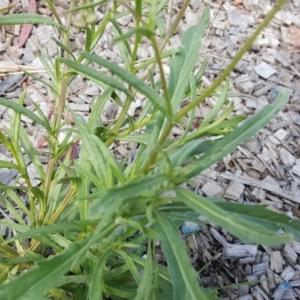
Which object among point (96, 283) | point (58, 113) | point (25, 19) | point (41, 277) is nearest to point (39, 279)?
point (41, 277)

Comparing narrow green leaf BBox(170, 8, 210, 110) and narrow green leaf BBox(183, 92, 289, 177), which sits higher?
narrow green leaf BBox(170, 8, 210, 110)

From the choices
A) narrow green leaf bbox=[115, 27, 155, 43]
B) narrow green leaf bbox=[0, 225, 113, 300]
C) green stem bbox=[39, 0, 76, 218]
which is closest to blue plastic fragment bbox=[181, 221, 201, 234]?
green stem bbox=[39, 0, 76, 218]

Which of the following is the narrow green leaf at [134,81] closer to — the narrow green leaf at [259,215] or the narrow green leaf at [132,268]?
the narrow green leaf at [259,215]

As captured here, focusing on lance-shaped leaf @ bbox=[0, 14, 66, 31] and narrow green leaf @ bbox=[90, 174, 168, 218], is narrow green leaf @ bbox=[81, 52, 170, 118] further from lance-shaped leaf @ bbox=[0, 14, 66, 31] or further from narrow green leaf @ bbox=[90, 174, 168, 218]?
lance-shaped leaf @ bbox=[0, 14, 66, 31]

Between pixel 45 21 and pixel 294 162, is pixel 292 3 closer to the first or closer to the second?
pixel 294 162

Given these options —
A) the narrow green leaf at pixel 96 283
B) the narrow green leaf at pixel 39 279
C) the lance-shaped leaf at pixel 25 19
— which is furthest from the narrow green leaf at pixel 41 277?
the lance-shaped leaf at pixel 25 19

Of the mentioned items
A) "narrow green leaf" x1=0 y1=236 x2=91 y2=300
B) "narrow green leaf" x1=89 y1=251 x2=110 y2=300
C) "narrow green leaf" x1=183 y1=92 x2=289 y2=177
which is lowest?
"narrow green leaf" x1=89 y1=251 x2=110 y2=300
